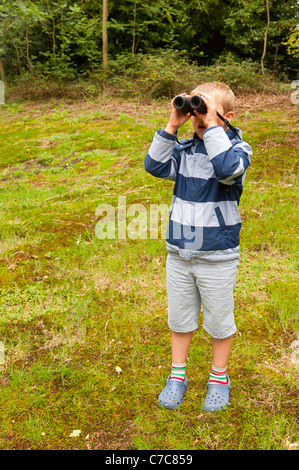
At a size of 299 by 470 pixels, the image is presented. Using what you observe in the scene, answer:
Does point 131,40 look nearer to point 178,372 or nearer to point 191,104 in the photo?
point 191,104

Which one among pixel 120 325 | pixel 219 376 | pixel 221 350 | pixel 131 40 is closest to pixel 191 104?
pixel 221 350

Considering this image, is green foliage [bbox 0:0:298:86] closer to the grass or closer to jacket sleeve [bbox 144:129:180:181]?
the grass

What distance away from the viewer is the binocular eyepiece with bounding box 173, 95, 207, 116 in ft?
5.65

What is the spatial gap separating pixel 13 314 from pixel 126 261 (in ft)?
3.53

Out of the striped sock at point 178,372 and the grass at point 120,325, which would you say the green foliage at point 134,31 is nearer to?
the grass at point 120,325

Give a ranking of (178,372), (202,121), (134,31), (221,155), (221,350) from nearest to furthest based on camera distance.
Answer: (221,155), (202,121), (221,350), (178,372), (134,31)

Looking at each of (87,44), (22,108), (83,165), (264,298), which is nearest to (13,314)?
(264,298)

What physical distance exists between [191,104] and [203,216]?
20.2 inches

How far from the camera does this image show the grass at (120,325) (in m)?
1.99

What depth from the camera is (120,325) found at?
276 centimetres

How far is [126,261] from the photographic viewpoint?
11.6 ft

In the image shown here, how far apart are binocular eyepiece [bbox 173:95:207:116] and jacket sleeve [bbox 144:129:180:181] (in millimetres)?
144

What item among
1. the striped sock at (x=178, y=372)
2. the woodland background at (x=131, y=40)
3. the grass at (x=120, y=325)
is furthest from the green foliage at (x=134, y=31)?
the striped sock at (x=178, y=372)
